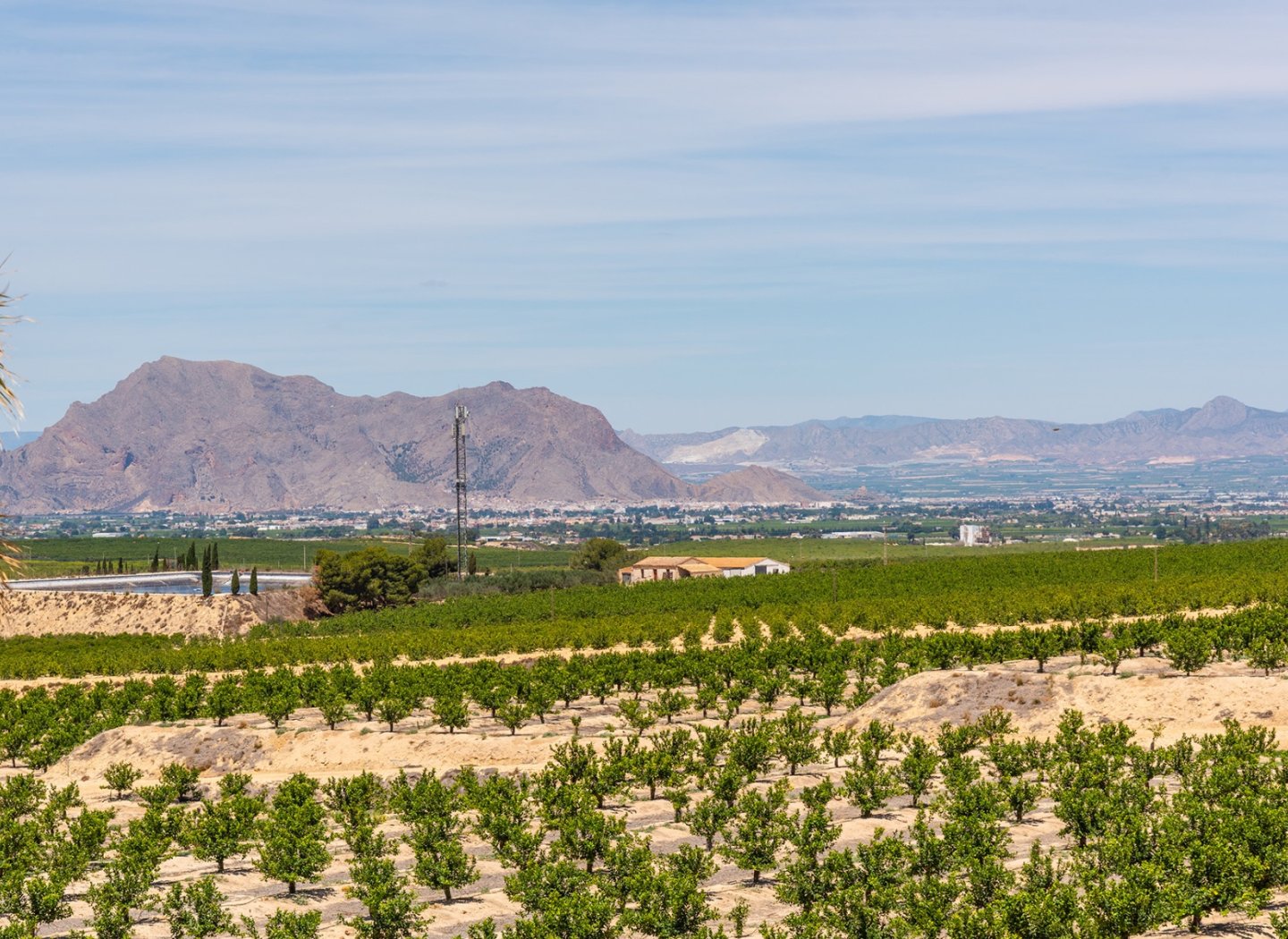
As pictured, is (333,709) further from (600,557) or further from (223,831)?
(600,557)

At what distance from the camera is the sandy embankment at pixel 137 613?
352 feet

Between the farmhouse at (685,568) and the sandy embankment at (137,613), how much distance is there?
38144mm

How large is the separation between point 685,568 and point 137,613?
5404cm

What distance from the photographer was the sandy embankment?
107250mm

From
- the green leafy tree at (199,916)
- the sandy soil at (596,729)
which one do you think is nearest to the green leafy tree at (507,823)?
the sandy soil at (596,729)

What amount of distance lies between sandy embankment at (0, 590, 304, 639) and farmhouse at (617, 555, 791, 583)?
38144 mm

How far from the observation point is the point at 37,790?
1420 inches

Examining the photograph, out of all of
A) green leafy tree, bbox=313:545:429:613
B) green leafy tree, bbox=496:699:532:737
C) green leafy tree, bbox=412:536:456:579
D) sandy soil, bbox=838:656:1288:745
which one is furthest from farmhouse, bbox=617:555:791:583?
sandy soil, bbox=838:656:1288:745

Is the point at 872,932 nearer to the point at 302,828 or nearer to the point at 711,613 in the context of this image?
the point at 302,828

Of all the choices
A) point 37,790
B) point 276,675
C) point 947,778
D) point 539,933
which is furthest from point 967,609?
point 539,933

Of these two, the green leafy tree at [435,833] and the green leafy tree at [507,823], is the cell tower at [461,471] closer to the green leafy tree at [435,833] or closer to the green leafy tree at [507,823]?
the green leafy tree at [435,833]

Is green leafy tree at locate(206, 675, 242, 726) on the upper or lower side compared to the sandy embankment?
upper

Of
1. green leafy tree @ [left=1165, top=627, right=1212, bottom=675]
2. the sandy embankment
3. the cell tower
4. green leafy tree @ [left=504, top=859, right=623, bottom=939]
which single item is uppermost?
Result: the cell tower

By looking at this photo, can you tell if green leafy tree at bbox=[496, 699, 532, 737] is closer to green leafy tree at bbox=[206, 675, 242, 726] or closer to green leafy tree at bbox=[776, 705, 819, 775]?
green leafy tree at bbox=[776, 705, 819, 775]
